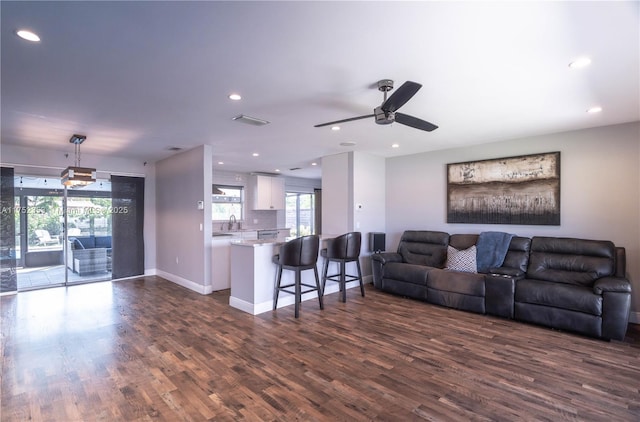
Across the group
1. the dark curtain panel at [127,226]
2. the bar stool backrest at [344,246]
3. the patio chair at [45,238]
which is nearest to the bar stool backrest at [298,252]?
the bar stool backrest at [344,246]

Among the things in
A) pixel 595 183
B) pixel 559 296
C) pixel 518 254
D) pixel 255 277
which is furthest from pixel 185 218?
pixel 595 183

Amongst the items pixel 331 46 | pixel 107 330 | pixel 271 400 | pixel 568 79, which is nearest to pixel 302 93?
pixel 331 46

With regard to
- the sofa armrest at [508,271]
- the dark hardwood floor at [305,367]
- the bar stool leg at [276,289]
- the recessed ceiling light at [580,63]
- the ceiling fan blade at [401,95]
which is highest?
the recessed ceiling light at [580,63]

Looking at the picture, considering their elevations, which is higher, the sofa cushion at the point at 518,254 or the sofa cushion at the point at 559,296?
the sofa cushion at the point at 518,254

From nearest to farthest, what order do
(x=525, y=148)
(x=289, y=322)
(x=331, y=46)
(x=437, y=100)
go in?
1. (x=331, y=46)
2. (x=437, y=100)
3. (x=289, y=322)
4. (x=525, y=148)

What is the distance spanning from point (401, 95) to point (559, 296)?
306cm

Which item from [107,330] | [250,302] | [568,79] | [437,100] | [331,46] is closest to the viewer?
[331,46]

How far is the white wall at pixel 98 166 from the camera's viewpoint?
5.34 meters

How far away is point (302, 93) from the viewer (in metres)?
3.02

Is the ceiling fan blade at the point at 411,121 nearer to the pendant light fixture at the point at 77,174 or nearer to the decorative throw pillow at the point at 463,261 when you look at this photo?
the decorative throw pillow at the point at 463,261

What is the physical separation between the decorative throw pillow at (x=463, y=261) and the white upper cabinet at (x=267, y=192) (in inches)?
199

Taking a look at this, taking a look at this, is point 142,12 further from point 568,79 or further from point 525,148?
point 525,148

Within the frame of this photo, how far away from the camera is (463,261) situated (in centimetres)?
474

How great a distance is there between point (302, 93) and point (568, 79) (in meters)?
2.31
